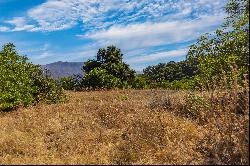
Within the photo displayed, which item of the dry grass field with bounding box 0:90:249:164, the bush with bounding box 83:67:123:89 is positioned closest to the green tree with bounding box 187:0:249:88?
the dry grass field with bounding box 0:90:249:164

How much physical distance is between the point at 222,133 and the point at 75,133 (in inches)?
183

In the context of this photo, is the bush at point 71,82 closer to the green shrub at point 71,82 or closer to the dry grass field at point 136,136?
the green shrub at point 71,82

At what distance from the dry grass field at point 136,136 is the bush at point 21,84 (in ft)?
17.3

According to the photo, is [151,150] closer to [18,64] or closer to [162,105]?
[162,105]

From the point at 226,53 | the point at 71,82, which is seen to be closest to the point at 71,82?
the point at 71,82

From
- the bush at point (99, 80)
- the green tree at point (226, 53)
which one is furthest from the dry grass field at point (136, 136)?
the bush at point (99, 80)

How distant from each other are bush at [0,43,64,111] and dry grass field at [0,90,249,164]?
5.27 m

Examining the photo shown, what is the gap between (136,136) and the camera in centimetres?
1091

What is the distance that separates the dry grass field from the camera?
8711 millimetres

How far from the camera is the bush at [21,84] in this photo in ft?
68.4

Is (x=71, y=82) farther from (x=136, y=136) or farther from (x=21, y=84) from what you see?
(x=136, y=136)

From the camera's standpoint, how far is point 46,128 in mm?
13359

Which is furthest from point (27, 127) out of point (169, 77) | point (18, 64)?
point (169, 77)

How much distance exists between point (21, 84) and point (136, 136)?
1230 centimetres
